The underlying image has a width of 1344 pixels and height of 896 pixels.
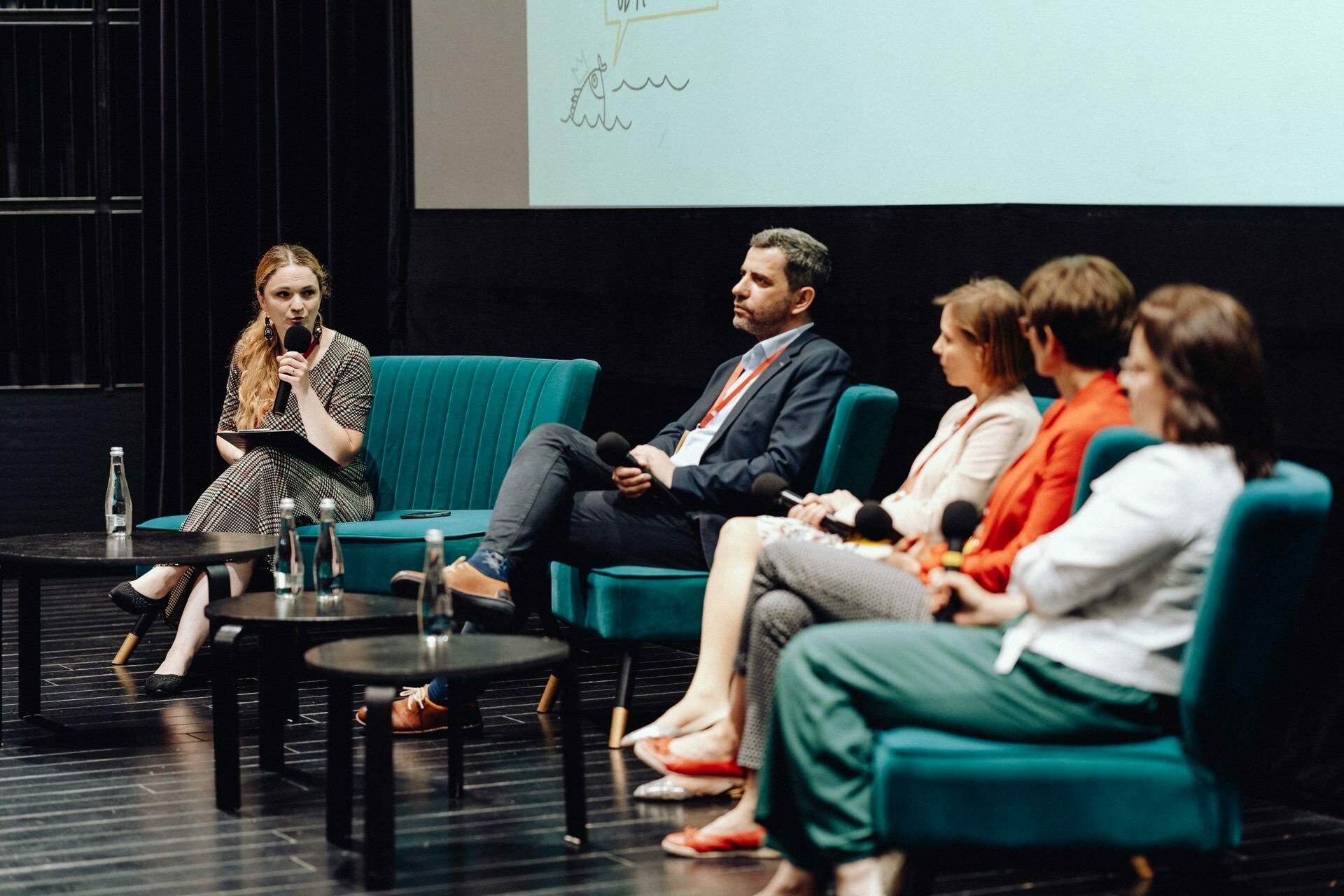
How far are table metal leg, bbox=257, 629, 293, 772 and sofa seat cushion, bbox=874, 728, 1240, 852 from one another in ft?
5.72

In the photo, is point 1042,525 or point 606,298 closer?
point 1042,525

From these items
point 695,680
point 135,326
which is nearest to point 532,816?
point 695,680

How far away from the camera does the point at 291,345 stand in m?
4.58

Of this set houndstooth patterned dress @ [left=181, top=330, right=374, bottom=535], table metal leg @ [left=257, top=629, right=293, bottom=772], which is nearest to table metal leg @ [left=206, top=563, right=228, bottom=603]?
table metal leg @ [left=257, top=629, right=293, bottom=772]

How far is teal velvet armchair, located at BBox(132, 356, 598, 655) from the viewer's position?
4652 mm

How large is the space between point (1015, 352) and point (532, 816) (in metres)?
1.30

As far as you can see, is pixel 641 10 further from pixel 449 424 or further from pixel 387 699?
pixel 387 699

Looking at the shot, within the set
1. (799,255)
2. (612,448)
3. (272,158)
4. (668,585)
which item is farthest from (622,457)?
(272,158)

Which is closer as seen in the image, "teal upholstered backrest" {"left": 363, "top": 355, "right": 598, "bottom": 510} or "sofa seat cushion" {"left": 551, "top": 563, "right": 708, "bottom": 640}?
"sofa seat cushion" {"left": 551, "top": 563, "right": 708, "bottom": 640}

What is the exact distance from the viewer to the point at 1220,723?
2.29 m

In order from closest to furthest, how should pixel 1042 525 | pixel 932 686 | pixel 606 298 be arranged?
pixel 932 686 → pixel 1042 525 → pixel 606 298

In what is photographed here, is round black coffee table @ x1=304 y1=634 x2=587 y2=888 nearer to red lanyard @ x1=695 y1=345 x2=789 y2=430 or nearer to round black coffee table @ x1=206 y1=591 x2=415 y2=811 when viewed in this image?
round black coffee table @ x1=206 y1=591 x2=415 y2=811

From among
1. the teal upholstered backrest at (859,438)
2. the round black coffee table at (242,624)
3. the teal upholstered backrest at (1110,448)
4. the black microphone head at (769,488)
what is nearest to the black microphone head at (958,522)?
the teal upholstered backrest at (1110,448)

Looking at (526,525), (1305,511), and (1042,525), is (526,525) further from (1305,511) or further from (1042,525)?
(1305,511)
